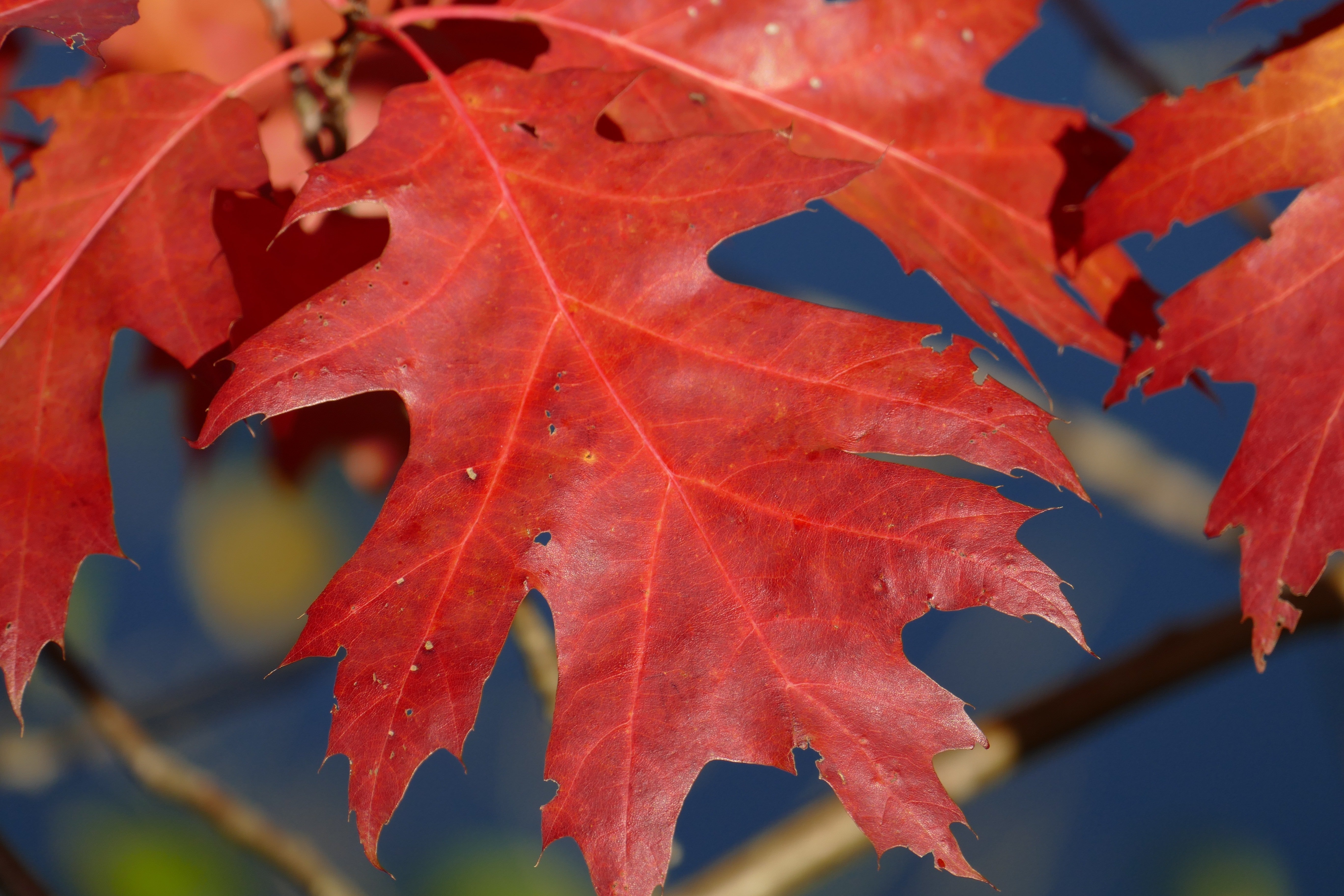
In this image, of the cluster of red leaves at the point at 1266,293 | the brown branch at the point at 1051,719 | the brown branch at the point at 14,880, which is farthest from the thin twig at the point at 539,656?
the cluster of red leaves at the point at 1266,293

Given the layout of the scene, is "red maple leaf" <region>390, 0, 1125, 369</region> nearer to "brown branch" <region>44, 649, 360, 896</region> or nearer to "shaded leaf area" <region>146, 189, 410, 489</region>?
"shaded leaf area" <region>146, 189, 410, 489</region>

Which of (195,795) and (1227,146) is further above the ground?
(1227,146)

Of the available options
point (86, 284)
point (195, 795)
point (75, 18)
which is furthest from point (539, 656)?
point (75, 18)

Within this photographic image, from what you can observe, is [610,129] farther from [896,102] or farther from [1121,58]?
[1121,58]

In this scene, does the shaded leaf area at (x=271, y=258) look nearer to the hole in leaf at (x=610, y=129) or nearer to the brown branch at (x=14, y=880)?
the hole in leaf at (x=610, y=129)

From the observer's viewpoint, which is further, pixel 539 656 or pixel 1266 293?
pixel 539 656

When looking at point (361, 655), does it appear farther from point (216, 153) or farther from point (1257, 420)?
point (1257, 420)

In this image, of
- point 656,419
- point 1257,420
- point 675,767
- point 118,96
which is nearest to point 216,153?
point 118,96
